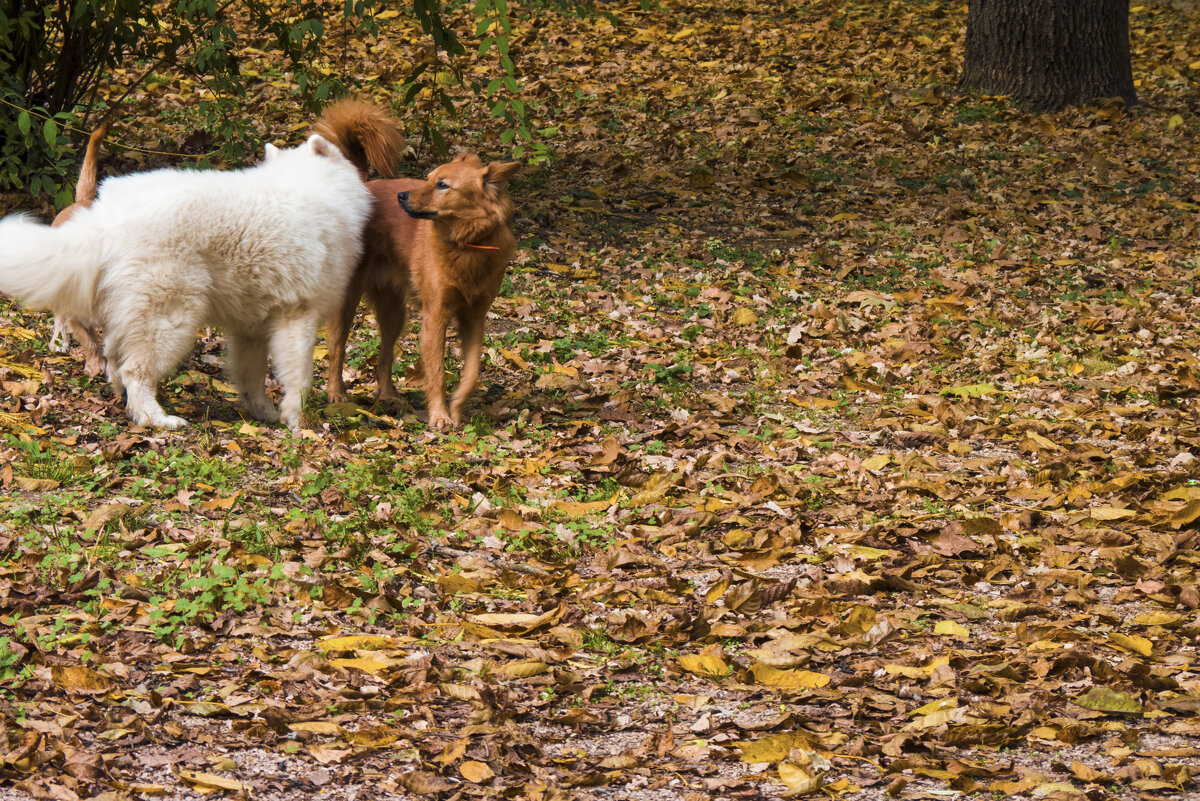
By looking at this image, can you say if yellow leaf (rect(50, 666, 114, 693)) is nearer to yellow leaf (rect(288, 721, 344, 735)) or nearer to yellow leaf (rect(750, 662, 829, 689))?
yellow leaf (rect(288, 721, 344, 735))

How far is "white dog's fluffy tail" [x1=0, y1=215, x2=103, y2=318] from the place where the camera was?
514 cm

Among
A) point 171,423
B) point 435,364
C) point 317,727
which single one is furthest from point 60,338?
point 317,727

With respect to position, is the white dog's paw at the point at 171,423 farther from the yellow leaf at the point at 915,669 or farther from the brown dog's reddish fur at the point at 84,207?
the yellow leaf at the point at 915,669

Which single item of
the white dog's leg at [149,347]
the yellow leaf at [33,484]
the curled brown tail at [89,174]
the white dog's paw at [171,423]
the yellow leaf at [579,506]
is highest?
the curled brown tail at [89,174]

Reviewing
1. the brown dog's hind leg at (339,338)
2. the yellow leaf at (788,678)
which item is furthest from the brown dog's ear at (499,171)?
the yellow leaf at (788,678)

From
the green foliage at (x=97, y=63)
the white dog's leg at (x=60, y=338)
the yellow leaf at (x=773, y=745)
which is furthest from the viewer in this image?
the green foliage at (x=97, y=63)

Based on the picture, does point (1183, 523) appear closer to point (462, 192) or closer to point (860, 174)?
point (462, 192)

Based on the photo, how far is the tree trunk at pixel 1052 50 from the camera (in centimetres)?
1088

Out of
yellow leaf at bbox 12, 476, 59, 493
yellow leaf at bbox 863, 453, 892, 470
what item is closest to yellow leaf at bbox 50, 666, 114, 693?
yellow leaf at bbox 12, 476, 59, 493

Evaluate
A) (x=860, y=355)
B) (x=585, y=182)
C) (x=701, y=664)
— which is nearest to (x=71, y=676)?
(x=701, y=664)

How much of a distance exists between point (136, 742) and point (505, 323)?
4784 millimetres

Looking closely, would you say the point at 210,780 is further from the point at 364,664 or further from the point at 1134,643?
the point at 1134,643

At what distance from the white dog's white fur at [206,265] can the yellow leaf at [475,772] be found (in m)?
2.99

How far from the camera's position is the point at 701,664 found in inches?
151
